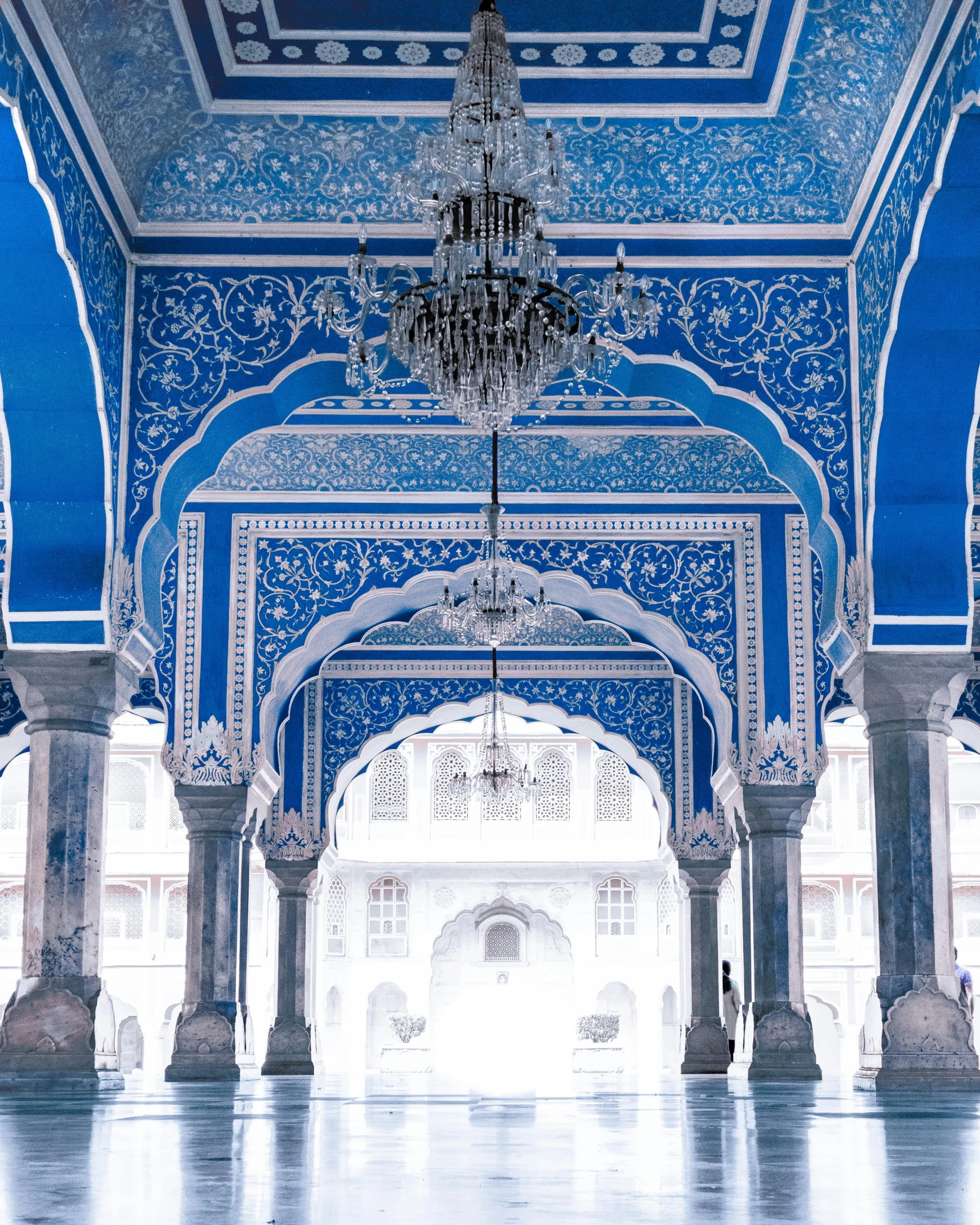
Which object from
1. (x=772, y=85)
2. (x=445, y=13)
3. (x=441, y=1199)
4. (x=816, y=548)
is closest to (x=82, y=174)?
(x=445, y=13)

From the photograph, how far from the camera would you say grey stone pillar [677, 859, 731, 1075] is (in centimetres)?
1299

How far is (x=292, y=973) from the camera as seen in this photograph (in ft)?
45.0

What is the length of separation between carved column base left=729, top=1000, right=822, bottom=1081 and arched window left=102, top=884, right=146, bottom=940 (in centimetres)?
1781

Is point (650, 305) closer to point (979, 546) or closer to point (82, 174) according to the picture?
point (82, 174)

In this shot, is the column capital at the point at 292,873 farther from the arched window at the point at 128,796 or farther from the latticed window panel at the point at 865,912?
the latticed window panel at the point at 865,912

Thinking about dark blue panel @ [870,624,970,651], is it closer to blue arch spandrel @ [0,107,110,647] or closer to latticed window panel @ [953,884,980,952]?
blue arch spandrel @ [0,107,110,647]

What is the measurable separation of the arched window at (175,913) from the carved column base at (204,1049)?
16263 millimetres

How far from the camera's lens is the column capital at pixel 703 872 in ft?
44.0

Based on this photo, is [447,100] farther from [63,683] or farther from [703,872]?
[703,872]

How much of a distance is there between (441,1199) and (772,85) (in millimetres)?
5045

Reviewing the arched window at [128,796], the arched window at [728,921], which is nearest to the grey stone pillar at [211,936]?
the arched window at [728,921]

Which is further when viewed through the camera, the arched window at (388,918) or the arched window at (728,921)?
the arched window at (388,918)

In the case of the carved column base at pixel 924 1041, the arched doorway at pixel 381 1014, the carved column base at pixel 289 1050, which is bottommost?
the arched doorway at pixel 381 1014

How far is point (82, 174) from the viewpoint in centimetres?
625
